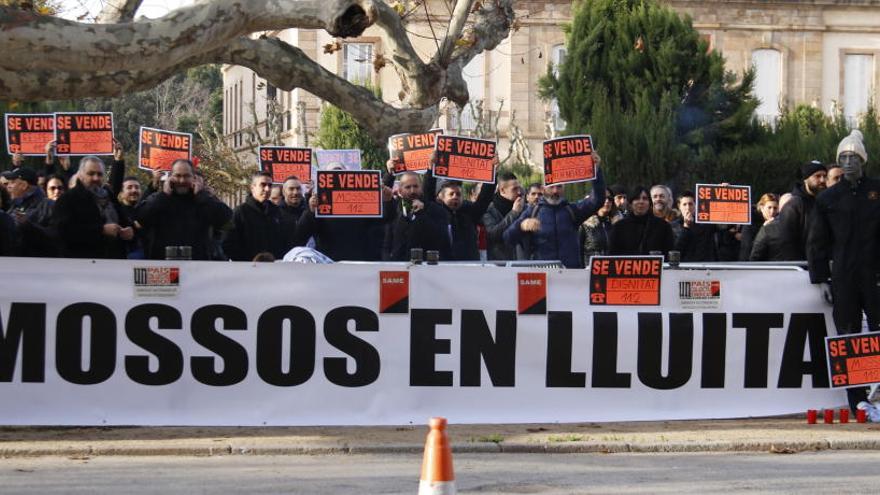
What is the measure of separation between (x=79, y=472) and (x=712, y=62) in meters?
37.3

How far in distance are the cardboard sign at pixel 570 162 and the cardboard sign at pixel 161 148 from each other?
4.22m

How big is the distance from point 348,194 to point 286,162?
3.36m

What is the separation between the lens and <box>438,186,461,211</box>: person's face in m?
16.5

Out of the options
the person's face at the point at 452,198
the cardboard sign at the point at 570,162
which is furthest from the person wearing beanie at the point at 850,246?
the person's face at the point at 452,198

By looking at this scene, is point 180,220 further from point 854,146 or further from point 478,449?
point 854,146

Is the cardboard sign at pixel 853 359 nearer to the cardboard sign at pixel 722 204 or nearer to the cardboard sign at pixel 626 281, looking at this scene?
the cardboard sign at pixel 626 281

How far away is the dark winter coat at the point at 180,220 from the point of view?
1412cm

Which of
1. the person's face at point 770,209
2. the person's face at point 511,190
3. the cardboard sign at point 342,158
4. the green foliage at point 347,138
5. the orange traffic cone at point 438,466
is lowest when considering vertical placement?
the orange traffic cone at point 438,466

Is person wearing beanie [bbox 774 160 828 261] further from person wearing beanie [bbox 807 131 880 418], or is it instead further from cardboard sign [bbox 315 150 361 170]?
cardboard sign [bbox 315 150 361 170]

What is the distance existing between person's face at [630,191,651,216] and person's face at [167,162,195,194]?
3981mm

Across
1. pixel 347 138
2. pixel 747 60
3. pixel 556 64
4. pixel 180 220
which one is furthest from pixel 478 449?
pixel 747 60

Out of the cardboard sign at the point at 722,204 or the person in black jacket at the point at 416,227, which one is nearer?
the person in black jacket at the point at 416,227

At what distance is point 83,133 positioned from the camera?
57.3 ft

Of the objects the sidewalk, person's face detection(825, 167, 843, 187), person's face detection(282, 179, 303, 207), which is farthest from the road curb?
person's face detection(282, 179, 303, 207)
